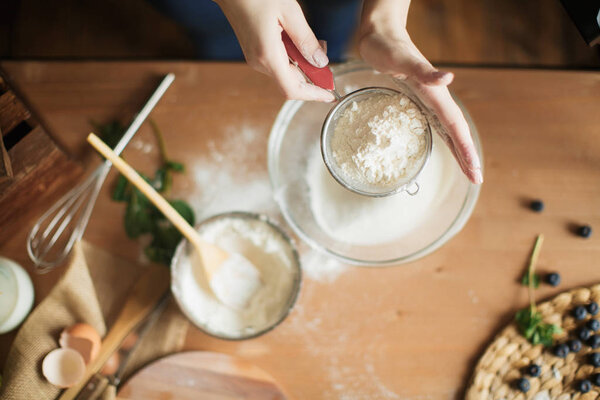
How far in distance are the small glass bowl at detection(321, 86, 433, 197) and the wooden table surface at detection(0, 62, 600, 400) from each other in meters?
0.24

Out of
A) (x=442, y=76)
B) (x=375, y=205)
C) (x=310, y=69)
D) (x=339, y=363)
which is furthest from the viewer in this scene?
(x=339, y=363)

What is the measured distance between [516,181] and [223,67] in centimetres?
55

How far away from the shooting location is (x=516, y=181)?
80 cm

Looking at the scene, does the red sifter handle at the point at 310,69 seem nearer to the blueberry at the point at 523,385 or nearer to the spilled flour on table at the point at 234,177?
the spilled flour on table at the point at 234,177

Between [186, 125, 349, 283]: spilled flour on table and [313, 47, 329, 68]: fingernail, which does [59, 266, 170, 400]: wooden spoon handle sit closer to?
[186, 125, 349, 283]: spilled flour on table

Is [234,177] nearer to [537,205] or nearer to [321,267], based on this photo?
[321,267]

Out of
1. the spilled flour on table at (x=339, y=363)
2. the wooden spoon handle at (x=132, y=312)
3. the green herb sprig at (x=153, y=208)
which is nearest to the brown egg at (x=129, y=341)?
the wooden spoon handle at (x=132, y=312)

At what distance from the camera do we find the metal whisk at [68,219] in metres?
0.81

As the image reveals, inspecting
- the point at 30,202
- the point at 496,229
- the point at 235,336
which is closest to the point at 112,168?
the point at 30,202

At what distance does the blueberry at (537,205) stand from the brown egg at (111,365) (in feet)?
2.42

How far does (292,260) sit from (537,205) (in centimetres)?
42

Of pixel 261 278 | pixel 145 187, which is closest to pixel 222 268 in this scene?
pixel 261 278

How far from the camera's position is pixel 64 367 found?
0.74 metres

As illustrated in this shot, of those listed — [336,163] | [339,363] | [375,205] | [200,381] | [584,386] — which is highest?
[336,163]
